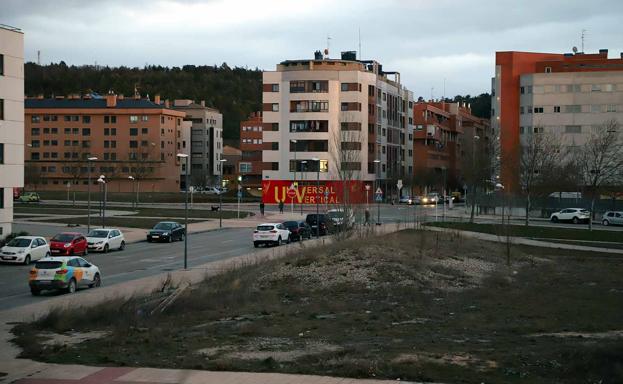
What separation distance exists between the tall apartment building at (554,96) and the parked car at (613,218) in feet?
61.0

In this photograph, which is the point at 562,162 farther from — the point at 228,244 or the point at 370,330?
the point at 370,330

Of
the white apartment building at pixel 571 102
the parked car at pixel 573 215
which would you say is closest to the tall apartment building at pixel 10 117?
the parked car at pixel 573 215

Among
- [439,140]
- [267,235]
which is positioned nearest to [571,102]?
[439,140]

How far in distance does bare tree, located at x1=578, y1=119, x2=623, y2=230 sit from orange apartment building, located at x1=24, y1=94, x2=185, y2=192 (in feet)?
233

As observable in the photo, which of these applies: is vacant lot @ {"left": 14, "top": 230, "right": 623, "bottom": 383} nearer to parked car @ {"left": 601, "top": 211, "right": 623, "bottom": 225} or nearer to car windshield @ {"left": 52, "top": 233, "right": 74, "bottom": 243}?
car windshield @ {"left": 52, "top": 233, "right": 74, "bottom": 243}

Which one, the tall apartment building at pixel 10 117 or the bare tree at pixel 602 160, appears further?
the bare tree at pixel 602 160

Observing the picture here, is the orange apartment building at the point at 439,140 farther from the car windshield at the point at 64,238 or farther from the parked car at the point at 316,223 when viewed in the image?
the car windshield at the point at 64,238

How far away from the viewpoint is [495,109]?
10881cm

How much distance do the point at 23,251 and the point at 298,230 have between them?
21.9 meters

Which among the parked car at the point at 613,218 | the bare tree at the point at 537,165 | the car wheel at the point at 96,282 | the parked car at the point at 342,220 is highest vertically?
the bare tree at the point at 537,165

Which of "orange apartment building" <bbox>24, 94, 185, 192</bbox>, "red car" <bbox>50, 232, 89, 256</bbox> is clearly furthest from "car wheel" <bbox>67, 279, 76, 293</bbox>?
"orange apartment building" <bbox>24, 94, 185, 192</bbox>

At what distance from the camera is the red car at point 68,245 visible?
4388cm

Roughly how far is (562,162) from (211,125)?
81.9 metres

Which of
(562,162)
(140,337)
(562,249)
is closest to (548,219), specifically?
(562,162)
